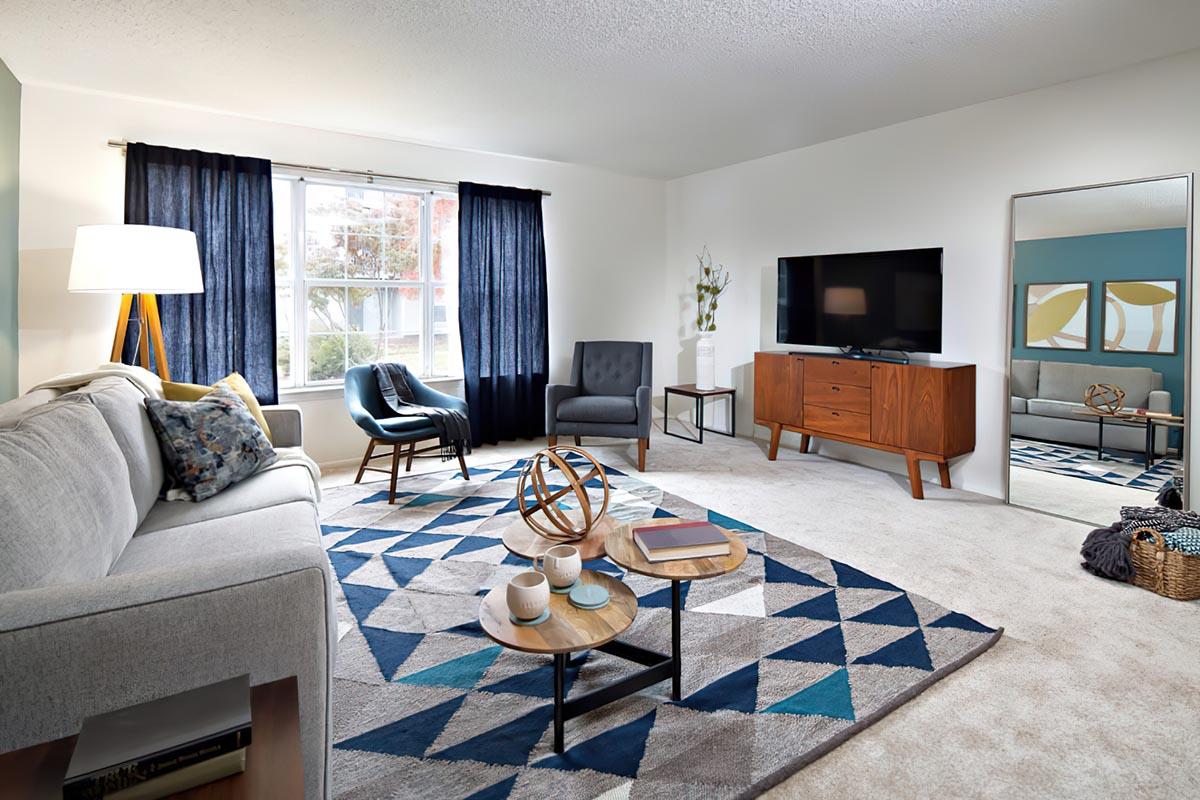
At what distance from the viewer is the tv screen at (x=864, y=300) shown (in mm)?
4277

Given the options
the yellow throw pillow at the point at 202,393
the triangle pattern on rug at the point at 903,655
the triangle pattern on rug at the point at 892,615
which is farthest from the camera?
the yellow throw pillow at the point at 202,393

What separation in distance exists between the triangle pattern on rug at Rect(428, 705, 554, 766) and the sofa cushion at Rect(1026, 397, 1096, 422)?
342 cm

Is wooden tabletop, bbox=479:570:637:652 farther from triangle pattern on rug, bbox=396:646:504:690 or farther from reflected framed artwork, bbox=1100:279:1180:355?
reflected framed artwork, bbox=1100:279:1180:355

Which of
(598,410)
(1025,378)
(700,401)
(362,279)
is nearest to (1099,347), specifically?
(1025,378)

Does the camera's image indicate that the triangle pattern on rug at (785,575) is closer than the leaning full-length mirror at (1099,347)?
Yes

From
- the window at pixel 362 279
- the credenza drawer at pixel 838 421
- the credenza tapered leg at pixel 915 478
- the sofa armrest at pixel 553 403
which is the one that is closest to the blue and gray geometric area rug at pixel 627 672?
the credenza tapered leg at pixel 915 478

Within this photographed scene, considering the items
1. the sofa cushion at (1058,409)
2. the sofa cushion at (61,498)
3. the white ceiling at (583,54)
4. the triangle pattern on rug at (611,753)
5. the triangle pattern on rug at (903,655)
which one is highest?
the white ceiling at (583,54)

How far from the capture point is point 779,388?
5.05m

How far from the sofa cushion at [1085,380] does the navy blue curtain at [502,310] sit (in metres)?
3.66

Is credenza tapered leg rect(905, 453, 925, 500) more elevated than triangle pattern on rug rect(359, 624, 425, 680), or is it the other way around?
credenza tapered leg rect(905, 453, 925, 500)

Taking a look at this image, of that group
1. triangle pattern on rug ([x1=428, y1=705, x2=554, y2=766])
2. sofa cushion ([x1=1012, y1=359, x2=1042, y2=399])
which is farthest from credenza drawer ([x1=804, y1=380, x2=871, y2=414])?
triangle pattern on rug ([x1=428, y1=705, x2=554, y2=766])

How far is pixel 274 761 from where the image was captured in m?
0.89

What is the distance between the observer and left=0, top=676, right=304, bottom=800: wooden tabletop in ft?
2.71

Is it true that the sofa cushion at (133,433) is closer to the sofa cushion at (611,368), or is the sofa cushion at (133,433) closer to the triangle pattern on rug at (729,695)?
the triangle pattern on rug at (729,695)
